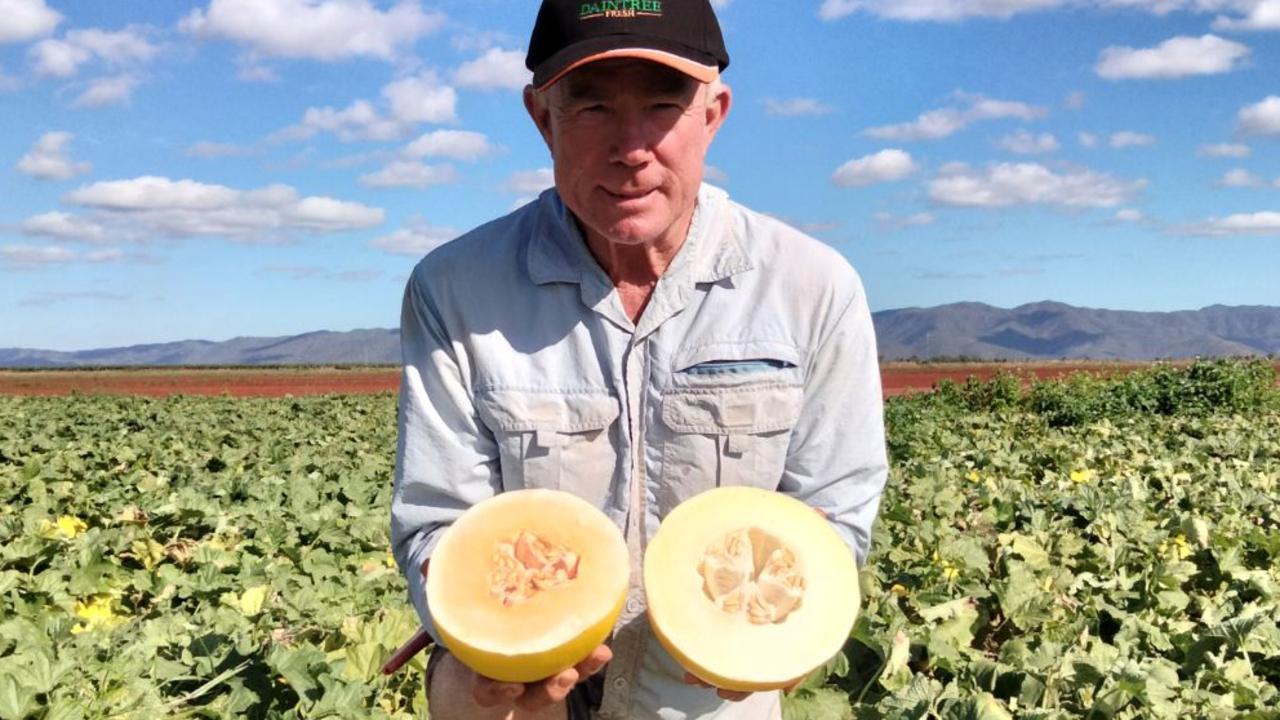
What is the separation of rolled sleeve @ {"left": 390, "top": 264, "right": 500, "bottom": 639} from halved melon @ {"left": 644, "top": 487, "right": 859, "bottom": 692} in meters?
0.50

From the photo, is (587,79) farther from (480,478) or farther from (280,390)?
(280,390)

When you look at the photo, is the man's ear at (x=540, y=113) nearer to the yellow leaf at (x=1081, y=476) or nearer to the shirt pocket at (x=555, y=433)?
the shirt pocket at (x=555, y=433)

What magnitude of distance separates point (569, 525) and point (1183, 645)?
2.50 metres

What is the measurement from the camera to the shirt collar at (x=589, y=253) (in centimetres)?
245

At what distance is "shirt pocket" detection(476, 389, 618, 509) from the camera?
2.42 meters

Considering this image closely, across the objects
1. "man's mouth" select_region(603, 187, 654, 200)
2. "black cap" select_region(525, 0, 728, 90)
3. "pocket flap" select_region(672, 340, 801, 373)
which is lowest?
"pocket flap" select_region(672, 340, 801, 373)

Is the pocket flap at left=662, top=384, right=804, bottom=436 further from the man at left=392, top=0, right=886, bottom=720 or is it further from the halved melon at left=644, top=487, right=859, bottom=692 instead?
the halved melon at left=644, top=487, right=859, bottom=692

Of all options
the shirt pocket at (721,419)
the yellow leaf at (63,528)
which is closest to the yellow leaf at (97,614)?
the yellow leaf at (63,528)

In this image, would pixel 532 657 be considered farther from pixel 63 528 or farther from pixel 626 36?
pixel 63 528

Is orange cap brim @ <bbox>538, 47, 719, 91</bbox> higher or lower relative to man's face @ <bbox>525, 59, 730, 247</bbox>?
higher

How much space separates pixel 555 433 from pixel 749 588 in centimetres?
52

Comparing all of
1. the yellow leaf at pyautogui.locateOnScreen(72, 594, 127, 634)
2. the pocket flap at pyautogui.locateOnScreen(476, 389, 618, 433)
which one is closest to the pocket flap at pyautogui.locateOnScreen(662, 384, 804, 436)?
the pocket flap at pyautogui.locateOnScreen(476, 389, 618, 433)

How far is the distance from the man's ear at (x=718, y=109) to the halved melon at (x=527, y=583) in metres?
A: 0.83

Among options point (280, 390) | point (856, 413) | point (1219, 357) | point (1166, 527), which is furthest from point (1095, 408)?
point (280, 390)
